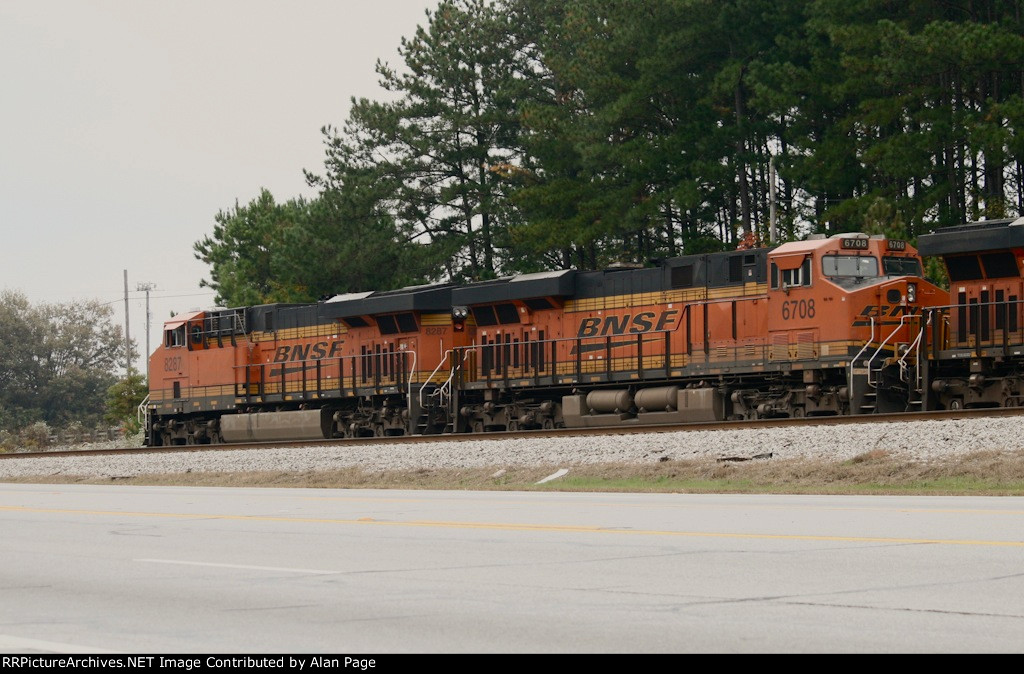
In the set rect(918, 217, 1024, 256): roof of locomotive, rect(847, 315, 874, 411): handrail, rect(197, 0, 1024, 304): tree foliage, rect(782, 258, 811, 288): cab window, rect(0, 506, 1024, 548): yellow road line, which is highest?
rect(197, 0, 1024, 304): tree foliage

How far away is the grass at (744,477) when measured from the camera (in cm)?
1802

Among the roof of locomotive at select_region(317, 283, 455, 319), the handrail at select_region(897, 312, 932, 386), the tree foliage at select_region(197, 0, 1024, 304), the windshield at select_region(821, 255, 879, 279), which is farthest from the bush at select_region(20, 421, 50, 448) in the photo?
the handrail at select_region(897, 312, 932, 386)

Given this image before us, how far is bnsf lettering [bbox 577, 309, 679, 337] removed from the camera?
2984cm

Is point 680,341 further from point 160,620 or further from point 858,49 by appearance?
point 160,620

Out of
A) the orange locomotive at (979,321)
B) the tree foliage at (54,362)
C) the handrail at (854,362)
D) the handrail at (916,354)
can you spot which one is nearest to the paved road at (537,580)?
the orange locomotive at (979,321)

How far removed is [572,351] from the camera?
104 ft

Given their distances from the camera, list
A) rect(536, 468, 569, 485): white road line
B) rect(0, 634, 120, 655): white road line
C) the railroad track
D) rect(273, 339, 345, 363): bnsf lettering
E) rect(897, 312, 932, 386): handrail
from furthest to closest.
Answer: rect(273, 339, 345, 363): bnsf lettering, rect(897, 312, 932, 386): handrail, rect(536, 468, 569, 485): white road line, the railroad track, rect(0, 634, 120, 655): white road line

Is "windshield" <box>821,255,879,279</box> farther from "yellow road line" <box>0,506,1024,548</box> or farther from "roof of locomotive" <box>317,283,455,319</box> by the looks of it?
"yellow road line" <box>0,506,1024,548</box>

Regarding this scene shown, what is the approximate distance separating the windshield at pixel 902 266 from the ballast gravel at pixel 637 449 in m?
6.12

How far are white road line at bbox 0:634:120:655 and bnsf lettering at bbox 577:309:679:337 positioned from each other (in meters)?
23.4

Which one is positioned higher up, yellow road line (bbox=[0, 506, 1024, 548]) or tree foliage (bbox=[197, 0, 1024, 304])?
tree foliage (bbox=[197, 0, 1024, 304])

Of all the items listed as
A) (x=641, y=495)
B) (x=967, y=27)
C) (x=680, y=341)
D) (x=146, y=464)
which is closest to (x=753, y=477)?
(x=641, y=495)

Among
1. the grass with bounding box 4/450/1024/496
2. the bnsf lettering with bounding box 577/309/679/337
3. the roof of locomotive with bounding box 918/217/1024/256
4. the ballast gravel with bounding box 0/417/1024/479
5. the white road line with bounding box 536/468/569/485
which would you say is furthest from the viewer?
the bnsf lettering with bounding box 577/309/679/337

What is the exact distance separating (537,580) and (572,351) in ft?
74.2
